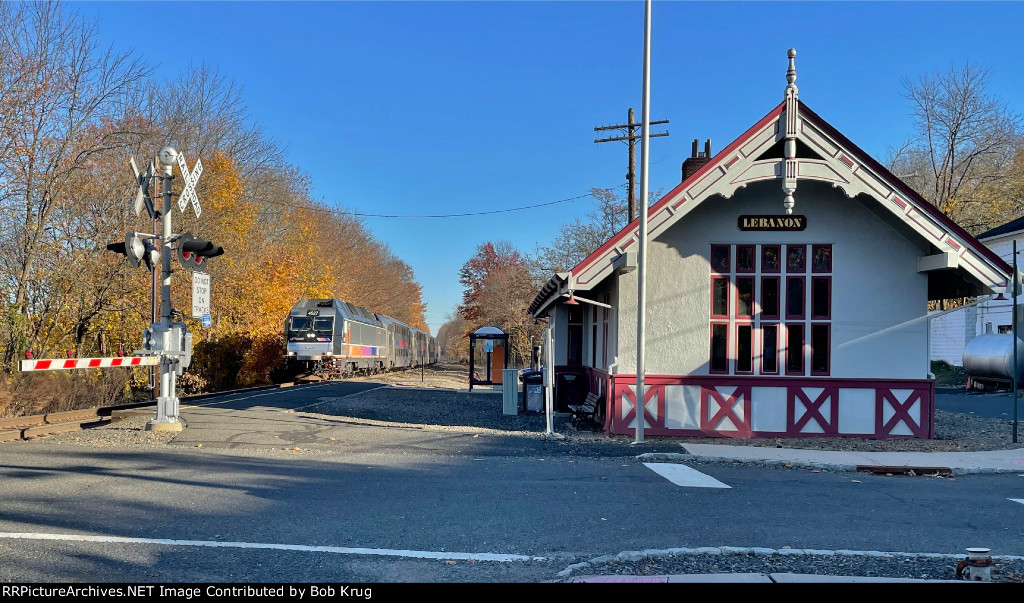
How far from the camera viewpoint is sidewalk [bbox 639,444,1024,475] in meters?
11.4

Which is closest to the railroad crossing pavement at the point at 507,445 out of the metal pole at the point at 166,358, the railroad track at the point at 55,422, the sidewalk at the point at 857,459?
the sidewalk at the point at 857,459

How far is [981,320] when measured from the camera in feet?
125

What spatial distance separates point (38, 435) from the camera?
40.5 feet

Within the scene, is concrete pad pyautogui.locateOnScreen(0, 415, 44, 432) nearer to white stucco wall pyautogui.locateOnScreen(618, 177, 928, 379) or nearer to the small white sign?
the small white sign

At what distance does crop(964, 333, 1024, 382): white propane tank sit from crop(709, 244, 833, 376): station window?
17367 mm

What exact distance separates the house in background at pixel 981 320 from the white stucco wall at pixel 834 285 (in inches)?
772

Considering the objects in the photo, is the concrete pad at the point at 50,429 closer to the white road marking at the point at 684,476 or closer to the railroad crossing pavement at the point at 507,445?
the railroad crossing pavement at the point at 507,445

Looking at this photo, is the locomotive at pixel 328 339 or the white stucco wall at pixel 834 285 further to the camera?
the locomotive at pixel 328 339

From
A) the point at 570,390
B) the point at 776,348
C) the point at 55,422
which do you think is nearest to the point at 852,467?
the point at 776,348

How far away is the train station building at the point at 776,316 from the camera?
14.7 m

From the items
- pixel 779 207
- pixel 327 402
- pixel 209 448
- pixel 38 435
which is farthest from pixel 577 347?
pixel 38 435

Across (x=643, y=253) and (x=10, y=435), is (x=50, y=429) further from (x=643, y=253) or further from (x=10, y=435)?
(x=643, y=253)
